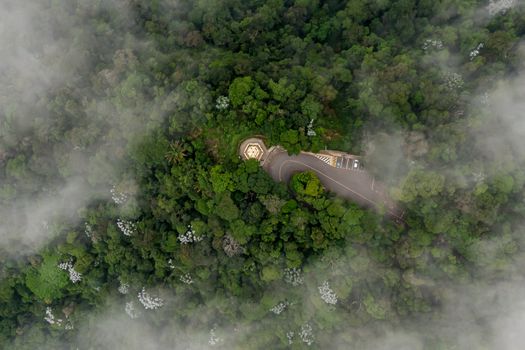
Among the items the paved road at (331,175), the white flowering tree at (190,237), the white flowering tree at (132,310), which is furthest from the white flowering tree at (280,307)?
the white flowering tree at (132,310)

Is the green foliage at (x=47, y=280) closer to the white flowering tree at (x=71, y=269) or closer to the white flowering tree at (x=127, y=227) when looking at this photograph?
the white flowering tree at (x=71, y=269)

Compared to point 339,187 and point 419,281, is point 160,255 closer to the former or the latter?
point 339,187

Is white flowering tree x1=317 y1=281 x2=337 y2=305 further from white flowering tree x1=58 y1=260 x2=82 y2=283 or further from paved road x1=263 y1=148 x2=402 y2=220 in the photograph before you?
white flowering tree x1=58 y1=260 x2=82 y2=283

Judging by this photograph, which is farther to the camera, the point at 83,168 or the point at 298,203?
the point at 83,168

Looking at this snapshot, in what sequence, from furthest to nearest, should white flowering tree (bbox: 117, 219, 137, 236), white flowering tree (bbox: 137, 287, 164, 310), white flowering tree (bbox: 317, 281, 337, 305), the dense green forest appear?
white flowering tree (bbox: 137, 287, 164, 310) → white flowering tree (bbox: 117, 219, 137, 236) → white flowering tree (bbox: 317, 281, 337, 305) → the dense green forest

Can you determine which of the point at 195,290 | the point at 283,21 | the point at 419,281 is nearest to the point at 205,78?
the point at 283,21

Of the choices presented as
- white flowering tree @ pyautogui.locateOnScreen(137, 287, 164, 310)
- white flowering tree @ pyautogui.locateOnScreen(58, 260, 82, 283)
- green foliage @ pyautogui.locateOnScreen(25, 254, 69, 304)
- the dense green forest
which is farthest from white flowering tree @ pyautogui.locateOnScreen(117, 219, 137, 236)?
green foliage @ pyautogui.locateOnScreen(25, 254, 69, 304)
